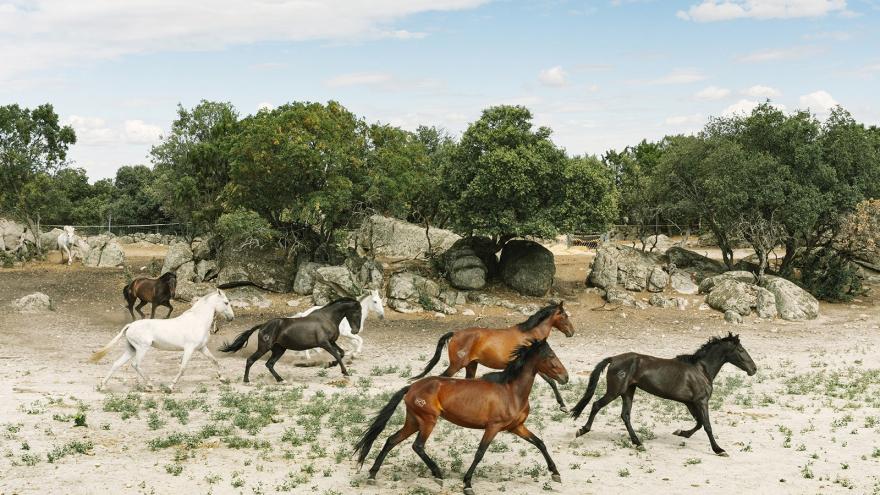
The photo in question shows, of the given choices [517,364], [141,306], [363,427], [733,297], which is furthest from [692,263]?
[517,364]

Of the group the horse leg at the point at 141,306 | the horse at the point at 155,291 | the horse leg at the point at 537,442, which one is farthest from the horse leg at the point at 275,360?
the horse leg at the point at 141,306

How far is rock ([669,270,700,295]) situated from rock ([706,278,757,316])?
4.37ft

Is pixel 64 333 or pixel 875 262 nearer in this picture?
pixel 64 333

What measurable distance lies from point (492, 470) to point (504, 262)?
1826 cm

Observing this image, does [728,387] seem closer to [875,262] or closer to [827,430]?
[827,430]

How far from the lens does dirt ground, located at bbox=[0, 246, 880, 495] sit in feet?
31.5

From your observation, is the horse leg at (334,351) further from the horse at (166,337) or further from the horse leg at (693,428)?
the horse leg at (693,428)

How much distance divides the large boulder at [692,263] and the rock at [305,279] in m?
14.5

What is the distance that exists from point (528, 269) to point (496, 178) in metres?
3.67

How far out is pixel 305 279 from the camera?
2664 cm

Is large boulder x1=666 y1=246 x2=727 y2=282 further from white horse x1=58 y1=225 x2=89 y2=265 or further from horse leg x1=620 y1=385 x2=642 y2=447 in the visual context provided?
white horse x1=58 y1=225 x2=89 y2=265

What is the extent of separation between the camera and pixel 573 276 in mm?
31531

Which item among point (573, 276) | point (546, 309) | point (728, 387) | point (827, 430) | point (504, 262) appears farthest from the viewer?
point (573, 276)

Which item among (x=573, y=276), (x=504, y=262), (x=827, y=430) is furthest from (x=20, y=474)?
(x=573, y=276)
